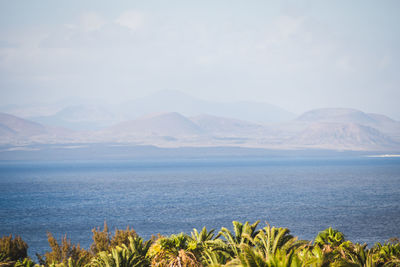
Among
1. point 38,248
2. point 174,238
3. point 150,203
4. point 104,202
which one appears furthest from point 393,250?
point 104,202

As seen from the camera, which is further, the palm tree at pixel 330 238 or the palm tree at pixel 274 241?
the palm tree at pixel 330 238

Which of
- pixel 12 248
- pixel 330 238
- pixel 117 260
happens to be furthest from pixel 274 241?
pixel 12 248

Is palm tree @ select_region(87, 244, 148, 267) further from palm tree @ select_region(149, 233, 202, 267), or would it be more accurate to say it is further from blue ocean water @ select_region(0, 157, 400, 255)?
blue ocean water @ select_region(0, 157, 400, 255)

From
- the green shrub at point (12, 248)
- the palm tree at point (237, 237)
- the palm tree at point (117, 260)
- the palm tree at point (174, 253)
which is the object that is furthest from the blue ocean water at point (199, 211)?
the palm tree at point (174, 253)

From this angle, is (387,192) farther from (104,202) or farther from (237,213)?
(104,202)

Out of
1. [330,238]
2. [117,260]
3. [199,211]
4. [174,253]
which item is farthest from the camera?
[199,211]

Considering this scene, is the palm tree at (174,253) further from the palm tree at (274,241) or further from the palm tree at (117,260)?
the palm tree at (274,241)

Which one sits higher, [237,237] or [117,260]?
[237,237]

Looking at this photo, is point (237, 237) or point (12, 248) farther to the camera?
point (12, 248)

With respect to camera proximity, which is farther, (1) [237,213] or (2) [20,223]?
(1) [237,213]

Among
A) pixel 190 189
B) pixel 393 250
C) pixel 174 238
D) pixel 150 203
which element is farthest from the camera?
pixel 190 189

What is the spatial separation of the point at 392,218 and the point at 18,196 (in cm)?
9801

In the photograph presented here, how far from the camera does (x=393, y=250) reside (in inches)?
981

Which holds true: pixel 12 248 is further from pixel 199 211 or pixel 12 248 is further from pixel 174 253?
pixel 199 211
